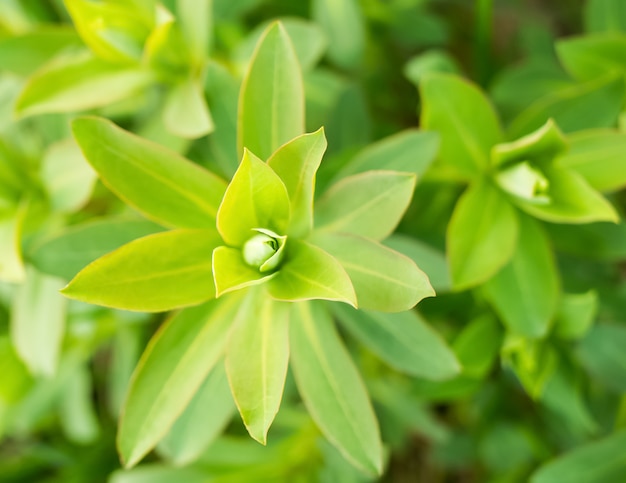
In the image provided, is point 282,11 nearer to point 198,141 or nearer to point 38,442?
point 198,141

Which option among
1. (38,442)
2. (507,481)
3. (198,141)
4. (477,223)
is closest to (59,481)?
(38,442)

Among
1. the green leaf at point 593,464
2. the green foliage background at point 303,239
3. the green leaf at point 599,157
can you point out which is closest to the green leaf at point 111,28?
the green foliage background at point 303,239

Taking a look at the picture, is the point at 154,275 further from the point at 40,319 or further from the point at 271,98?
the point at 40,319

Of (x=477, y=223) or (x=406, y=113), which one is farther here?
(x=406, y=113)

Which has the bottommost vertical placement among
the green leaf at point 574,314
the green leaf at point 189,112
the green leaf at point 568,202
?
the green leaf at point 574,314

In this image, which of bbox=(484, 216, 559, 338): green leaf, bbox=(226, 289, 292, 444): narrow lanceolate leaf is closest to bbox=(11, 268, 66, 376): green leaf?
bbox=(226, 289, 292, 444): narrow lanceolate leaf

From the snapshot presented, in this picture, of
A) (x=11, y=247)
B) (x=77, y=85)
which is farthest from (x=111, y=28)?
(x=11, y=247)

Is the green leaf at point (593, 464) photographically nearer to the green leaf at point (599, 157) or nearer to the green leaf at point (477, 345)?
the green leaf at point (477, 345)
